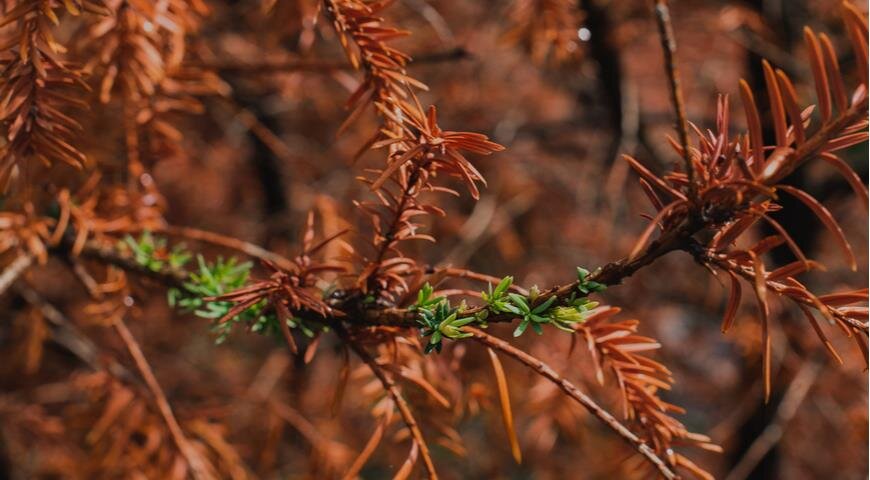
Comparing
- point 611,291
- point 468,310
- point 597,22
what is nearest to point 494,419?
point 611,291

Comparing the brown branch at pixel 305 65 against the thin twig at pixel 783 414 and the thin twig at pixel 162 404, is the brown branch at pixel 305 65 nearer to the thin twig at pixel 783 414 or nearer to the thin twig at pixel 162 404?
the thin twig at pixel 162 404

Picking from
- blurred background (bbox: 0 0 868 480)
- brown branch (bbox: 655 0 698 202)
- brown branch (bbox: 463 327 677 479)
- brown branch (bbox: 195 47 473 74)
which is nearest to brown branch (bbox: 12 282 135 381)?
blurred background (bbox: 0 0 868 480)

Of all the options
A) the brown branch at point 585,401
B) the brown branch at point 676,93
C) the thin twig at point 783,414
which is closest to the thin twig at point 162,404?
the brown branch at point 585,401

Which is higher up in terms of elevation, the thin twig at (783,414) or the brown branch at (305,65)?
the brown branch at (305,65)

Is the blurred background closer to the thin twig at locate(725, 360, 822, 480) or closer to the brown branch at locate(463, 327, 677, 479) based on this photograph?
the thin twig at locate(725, 360, 822, 480)

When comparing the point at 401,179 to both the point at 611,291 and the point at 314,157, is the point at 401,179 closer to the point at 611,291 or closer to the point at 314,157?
the point at 611,291

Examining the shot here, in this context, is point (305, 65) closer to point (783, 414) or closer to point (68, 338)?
point (68, 338)
